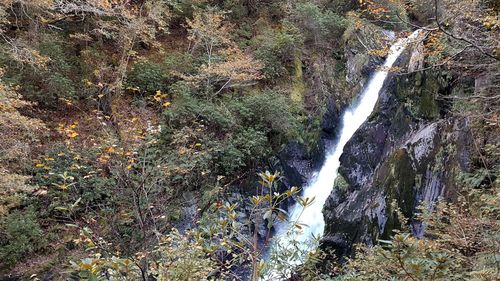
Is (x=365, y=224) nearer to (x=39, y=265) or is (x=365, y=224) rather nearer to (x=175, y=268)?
(x=175, y=268)

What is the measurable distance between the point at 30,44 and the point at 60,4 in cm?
161

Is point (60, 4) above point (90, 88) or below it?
above

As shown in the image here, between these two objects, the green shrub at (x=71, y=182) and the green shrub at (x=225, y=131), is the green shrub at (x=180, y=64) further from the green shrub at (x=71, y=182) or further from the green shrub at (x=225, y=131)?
the green shrub at (x=71, y=182)

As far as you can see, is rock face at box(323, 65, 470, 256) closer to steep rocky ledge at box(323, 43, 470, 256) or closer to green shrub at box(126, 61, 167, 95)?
steep rocky ledge at box(323, 43, 470, 256)

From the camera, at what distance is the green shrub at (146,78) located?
421 inches

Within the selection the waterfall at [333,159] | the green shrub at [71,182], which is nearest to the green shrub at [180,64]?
the green shrub at [71,182]

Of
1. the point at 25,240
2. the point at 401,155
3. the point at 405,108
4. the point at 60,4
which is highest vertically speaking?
the point at 60,4

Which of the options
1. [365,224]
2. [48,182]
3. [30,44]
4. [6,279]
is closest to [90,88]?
[30,44]

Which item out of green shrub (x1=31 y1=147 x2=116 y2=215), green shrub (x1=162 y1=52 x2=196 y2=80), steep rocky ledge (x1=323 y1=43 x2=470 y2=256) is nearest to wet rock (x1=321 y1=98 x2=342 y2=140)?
steep rocky ledge (x1=323 y1=43 x2=470 y2=256)

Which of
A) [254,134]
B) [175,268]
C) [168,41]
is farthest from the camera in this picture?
[168,41]

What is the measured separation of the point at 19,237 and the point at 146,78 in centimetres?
580

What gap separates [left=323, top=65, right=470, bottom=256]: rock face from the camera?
6.02 meters

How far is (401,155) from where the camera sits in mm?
6977

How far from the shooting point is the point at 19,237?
7.11m
